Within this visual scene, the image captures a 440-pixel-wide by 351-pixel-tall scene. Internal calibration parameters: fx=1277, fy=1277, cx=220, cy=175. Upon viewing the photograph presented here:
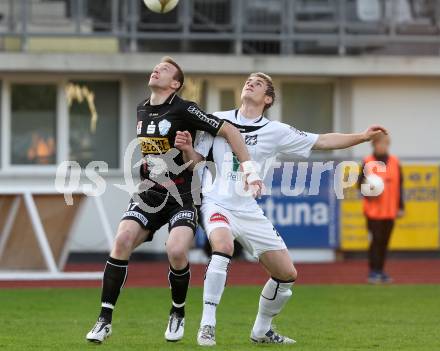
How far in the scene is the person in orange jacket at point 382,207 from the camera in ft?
58.1

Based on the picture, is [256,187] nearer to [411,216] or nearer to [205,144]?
[205,144]

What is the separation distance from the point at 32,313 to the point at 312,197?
966 cm

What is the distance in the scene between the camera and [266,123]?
10289 millimetres

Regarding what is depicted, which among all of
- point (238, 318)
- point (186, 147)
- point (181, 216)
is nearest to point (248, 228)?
point (181, 216)

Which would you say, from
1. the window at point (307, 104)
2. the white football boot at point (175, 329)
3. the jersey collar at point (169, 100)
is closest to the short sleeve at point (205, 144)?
the jersey collar at point (169, 100)

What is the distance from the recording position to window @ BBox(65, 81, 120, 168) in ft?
74.7

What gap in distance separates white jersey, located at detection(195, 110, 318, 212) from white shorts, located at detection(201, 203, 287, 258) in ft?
0.21

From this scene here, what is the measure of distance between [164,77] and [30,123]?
1295 cm

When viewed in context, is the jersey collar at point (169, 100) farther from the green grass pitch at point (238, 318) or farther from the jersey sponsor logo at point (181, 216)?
the green grass pitch at point (238, 318)

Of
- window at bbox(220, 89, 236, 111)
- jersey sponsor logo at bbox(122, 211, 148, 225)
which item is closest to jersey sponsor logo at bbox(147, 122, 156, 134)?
jersey sponsor logo at bbox(122, 211, 148, 225)

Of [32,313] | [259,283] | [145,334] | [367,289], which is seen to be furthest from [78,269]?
[145,334]

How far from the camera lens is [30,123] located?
22719 millimetres

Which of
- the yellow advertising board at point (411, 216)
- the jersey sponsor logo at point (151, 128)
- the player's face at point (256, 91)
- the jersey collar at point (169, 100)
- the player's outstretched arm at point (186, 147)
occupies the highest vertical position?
the player's face at point (256, 91)

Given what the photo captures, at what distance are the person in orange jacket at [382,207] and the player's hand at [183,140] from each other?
8.08 metres
